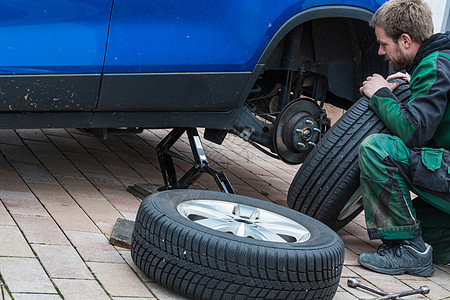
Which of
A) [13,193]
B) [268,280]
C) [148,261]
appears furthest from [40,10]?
[268,280]

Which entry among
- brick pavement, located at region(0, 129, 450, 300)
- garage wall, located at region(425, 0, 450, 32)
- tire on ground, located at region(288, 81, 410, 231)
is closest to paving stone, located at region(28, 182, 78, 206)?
brick pavement, located at region(0, 129, 450, 300)

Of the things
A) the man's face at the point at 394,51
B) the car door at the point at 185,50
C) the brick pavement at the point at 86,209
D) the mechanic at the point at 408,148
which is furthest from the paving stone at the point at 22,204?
the man's face at the point at 394,51

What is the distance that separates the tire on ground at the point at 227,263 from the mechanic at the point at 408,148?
26.7 inches

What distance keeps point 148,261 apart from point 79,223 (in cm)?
68

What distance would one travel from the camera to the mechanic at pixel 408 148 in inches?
119

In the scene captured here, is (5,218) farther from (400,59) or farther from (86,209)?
(400,59)

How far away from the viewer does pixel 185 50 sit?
3234mm

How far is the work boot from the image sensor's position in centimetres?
311

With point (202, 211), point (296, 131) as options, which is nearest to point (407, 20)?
point (296, 131)

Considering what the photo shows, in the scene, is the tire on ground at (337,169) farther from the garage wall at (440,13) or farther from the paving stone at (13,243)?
the garage wall at (440,13)

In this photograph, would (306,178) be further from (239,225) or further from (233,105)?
(239,225)

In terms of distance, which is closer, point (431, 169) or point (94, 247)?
point (94, 247)

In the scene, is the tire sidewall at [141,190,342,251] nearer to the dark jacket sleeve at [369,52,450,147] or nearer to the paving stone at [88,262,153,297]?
the paving stone at [88,262,153,297]

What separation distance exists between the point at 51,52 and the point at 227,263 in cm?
129
